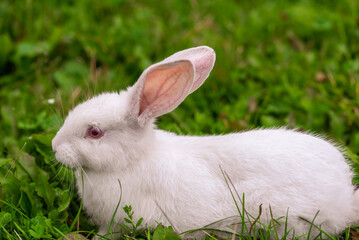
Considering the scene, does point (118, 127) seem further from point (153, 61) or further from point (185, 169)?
point (153, 61)

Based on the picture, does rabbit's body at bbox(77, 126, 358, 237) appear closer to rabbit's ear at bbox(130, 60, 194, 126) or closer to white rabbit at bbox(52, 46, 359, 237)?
white rabbit at bbox(52, 46, 359, 237)

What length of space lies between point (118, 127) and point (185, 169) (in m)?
0.49

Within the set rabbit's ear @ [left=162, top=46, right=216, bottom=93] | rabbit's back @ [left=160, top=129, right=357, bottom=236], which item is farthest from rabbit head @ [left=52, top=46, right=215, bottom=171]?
rabbit's back @ [left=160, top=129, right=357, bottom=236]

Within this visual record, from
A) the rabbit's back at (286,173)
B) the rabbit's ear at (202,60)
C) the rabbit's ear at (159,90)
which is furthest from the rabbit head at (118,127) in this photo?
the rabbit's back at (286,173)

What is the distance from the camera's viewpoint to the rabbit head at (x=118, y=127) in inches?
121

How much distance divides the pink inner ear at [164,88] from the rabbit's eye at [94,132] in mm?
274

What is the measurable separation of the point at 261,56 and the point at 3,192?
3.00 meters

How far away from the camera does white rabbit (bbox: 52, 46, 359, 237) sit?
3.03 m

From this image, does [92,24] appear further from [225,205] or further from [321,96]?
[225,205]

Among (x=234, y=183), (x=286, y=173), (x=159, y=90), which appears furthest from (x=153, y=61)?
(x=286, y=173)

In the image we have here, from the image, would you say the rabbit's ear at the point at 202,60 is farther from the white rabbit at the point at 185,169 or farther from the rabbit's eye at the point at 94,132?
the rabbit's eye at the point at 94,132

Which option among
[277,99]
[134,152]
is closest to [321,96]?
[277,99]

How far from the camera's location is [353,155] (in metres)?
3.70

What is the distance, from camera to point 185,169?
10.4ft
